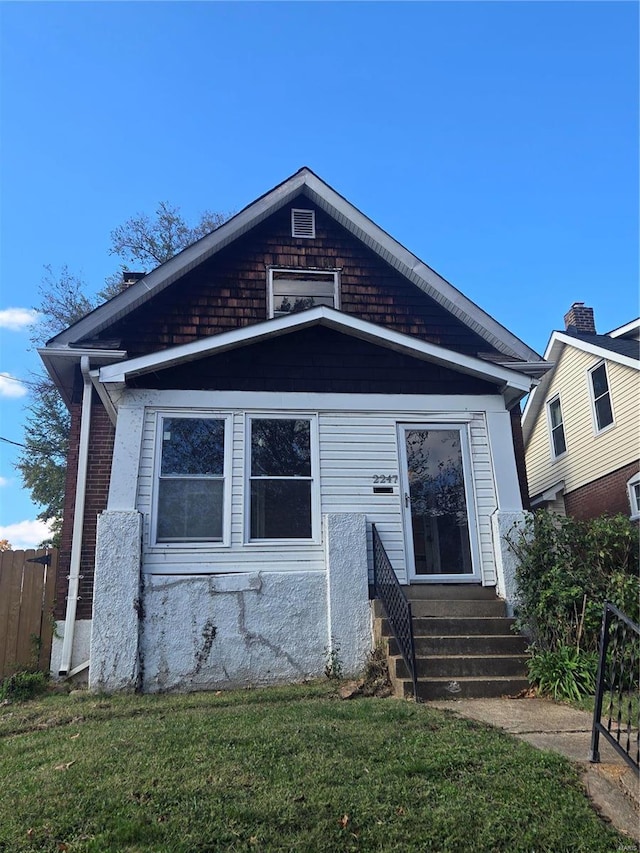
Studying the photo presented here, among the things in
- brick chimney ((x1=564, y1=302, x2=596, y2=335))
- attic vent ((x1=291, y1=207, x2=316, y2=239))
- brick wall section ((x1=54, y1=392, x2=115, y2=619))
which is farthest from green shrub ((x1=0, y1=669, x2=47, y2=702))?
brick chimney ((x1=564, y1=302, x2=596, y2=335))

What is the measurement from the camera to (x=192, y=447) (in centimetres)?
788

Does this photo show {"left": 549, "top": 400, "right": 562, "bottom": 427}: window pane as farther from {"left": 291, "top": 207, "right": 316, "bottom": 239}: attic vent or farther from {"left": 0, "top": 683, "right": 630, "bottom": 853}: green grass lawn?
{"left": 0, "top": 683, "right": 630, "bottom": 853}: green grass lawn

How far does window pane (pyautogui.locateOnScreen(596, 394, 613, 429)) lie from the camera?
1521cm

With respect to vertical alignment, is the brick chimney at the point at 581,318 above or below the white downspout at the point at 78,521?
above

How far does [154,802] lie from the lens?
11.1ft

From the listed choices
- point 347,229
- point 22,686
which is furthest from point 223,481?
point 347,229

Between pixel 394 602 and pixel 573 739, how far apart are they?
2.42 metres

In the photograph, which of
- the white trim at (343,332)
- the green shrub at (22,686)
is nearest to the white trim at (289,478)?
the white trim at (343,332)

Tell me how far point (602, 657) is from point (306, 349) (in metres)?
5.28

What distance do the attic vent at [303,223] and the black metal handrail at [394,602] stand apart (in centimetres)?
516

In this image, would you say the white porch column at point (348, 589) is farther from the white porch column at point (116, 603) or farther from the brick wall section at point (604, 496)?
the brick wall section at point (604, 496)

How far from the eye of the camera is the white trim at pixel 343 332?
7738 millimetres

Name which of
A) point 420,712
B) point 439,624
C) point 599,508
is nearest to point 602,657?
point 420,712

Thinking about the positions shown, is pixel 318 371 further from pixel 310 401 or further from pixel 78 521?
pixel 78 521
